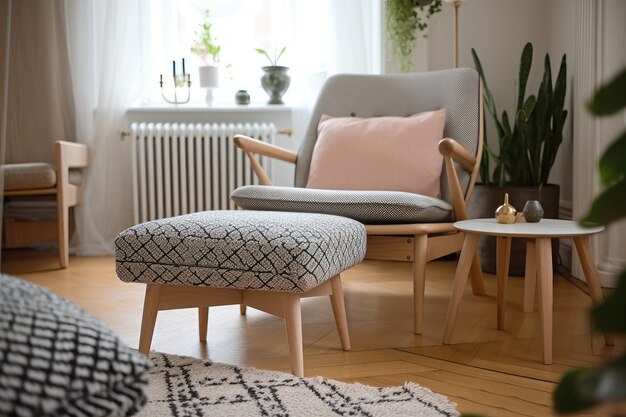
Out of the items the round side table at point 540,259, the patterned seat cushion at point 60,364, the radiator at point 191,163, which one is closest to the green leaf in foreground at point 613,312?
the patterned seat cushion at point 60,364

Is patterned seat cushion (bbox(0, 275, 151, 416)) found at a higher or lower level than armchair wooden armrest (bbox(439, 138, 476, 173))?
lower

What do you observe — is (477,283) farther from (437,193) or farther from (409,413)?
(409,413)

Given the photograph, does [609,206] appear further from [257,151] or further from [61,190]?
[61,190]

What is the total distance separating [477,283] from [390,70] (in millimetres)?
1624

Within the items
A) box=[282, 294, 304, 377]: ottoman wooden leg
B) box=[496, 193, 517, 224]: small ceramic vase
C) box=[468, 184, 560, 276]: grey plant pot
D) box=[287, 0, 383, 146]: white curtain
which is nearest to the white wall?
box=[287, 0, 383, 146]: white curtain

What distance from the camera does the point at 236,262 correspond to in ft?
6.00

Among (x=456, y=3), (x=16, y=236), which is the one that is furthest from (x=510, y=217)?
(x=16, y=236)

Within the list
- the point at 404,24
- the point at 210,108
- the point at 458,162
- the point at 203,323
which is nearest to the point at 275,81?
the point at 210,108

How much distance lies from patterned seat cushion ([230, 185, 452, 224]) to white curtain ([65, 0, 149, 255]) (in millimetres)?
1992

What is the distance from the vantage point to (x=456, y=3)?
3570 mm

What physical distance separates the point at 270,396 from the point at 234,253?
362 millimetres

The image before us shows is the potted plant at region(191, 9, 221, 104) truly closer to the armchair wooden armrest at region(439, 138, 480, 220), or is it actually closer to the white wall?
the white wall

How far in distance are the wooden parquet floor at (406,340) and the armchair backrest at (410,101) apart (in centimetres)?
52

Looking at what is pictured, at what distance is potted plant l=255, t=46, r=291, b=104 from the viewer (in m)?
4.28
